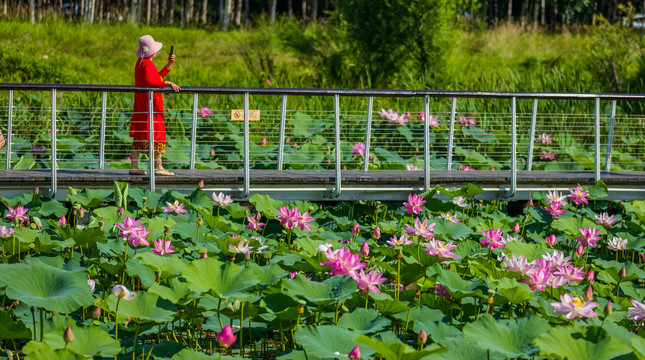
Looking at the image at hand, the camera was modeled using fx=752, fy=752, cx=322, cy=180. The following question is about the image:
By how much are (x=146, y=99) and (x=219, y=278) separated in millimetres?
2941

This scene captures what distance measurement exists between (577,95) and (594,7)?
100ft

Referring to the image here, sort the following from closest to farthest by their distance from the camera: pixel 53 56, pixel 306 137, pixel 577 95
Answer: pixel 577 95 < pixel 306 137 < pixel 53 56

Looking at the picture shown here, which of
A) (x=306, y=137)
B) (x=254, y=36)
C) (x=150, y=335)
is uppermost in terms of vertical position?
(x=254, y=36)

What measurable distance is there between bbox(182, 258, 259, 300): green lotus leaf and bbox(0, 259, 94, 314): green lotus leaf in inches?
13.6

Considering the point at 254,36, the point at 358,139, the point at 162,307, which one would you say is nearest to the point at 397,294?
the point at 162,307

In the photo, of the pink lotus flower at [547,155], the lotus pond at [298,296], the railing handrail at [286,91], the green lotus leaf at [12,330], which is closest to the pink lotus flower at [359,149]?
the railing handrail at [286,91]

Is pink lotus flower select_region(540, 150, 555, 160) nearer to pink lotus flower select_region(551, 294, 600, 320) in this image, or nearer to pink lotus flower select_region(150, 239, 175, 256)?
pink lotus flower select_region(150, 239, 175, 256)

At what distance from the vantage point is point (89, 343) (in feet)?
7.34

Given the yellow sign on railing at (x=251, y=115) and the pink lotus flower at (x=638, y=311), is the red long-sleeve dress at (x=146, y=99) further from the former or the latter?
the pink lotus flower at (x=638, y=311)

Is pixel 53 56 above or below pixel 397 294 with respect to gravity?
above

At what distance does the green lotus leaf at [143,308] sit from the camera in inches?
96.7

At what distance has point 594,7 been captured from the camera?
110ft

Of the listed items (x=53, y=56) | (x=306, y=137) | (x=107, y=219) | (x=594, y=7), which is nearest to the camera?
(x=107, y=219)

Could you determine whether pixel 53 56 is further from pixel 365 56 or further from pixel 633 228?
pixel 633 228
